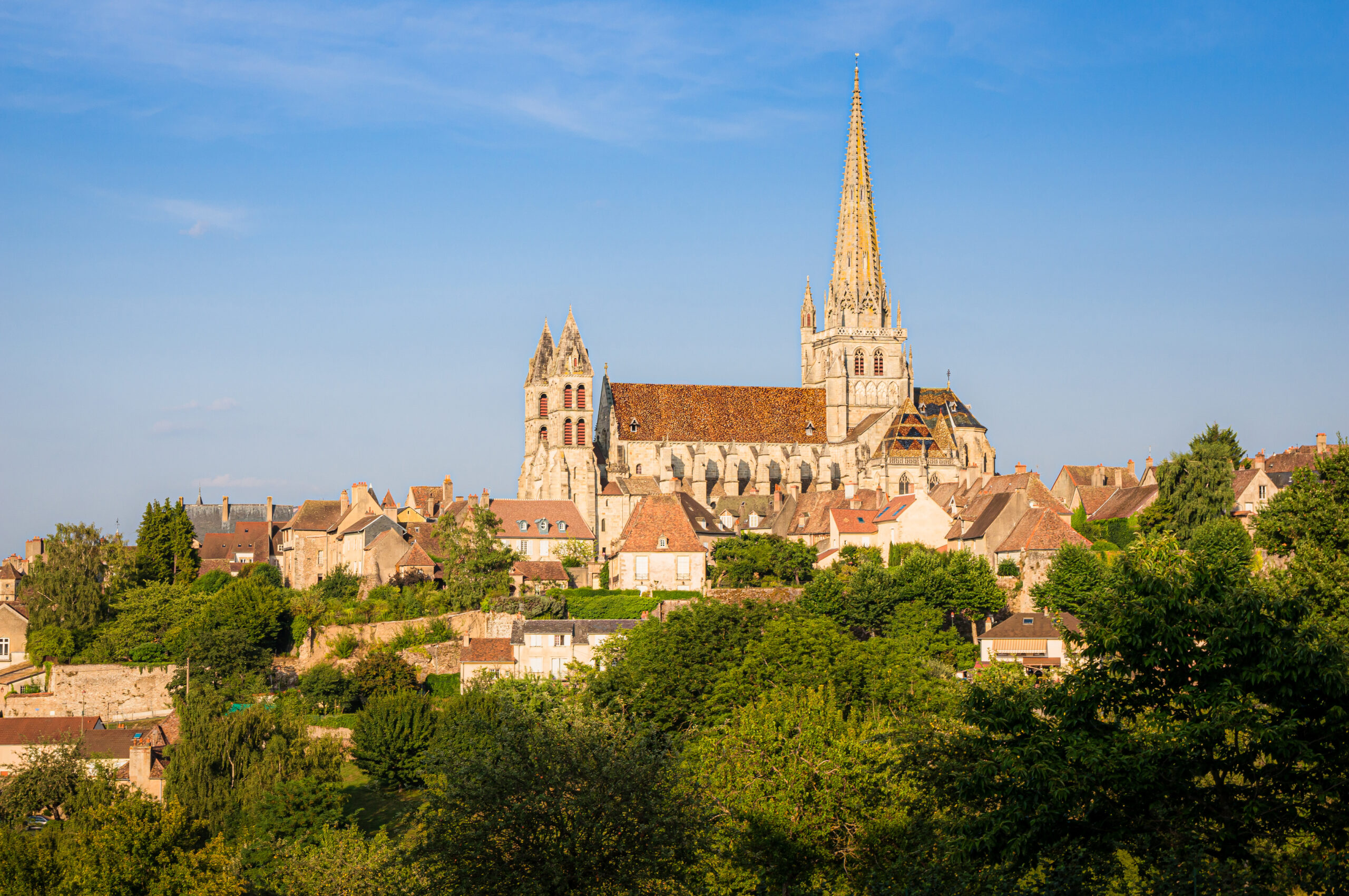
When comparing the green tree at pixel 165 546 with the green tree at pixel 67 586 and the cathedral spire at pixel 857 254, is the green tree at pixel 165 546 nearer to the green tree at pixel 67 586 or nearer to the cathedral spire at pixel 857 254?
the green tree at pixel 67 586

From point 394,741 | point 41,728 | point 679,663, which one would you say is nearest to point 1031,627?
point 679,663

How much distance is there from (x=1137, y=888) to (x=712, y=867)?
34.9 feet

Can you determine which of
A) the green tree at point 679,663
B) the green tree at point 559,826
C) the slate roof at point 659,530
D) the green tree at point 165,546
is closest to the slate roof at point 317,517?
the green tree at point 165,546

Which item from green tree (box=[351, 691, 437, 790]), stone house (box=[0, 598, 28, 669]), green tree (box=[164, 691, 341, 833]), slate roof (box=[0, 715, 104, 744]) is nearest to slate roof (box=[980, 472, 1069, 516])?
green tree (box=[351, 691, 437, 790])

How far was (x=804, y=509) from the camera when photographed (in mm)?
89812

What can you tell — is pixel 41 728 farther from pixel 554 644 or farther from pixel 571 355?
pixel 571 355

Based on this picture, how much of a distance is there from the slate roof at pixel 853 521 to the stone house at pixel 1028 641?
19.0m

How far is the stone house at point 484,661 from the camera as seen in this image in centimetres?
6481

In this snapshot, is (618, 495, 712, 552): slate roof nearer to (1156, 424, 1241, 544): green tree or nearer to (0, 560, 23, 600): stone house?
(1156, 424, 1241, 544): green tree

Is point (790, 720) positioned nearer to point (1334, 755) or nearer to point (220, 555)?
point (1334, 755)

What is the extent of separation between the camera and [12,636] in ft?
244

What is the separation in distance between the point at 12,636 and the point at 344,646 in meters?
18.4

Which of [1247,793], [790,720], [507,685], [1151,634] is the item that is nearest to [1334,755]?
[1247,793]

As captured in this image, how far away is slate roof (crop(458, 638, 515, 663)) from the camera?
214 ft
